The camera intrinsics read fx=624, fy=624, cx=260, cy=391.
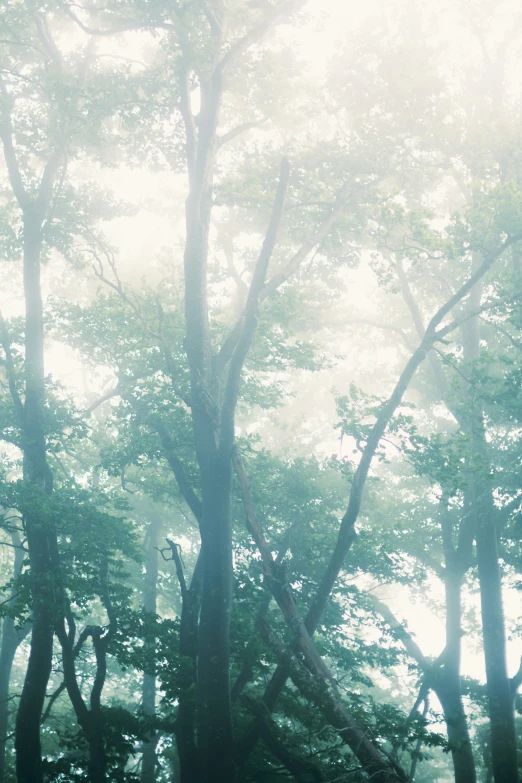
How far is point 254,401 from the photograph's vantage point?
17.1 meters

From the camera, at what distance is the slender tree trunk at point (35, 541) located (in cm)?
1086

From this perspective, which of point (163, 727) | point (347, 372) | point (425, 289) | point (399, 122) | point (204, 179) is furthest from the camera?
point (347, 372)

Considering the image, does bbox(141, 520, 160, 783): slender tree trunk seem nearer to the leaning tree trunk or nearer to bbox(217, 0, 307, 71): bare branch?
the leaning tree trunk

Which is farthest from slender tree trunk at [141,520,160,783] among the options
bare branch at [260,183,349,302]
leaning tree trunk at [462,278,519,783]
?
bare branch at [260,183,349,302]

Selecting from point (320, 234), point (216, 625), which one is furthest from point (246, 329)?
point (216, 625)

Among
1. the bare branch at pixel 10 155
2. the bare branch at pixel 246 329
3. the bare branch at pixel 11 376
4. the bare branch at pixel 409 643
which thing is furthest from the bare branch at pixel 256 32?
the bare branch at pixel 409 643

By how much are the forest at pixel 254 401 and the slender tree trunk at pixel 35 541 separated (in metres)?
0.05

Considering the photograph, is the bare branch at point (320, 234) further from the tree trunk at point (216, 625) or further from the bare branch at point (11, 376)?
the bare branch at point (11, 376)

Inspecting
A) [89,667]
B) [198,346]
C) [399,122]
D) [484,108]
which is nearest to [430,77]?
[399,122]

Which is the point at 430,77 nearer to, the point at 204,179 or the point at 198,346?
the point at 204,179

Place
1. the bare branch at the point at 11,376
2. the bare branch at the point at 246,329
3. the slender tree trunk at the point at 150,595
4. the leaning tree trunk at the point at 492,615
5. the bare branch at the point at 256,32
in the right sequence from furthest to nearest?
1. the slender tree trunk at the point at 150,595
2. the bare branch at the point at 11,376
3. the leaning tree trunk at the point at 492,615
4. the bare branch at the point at 256,32
5. the bare branch at the point at 246,329

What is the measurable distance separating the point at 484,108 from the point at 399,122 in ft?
12.1

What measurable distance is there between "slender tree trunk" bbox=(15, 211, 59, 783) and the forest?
51mm

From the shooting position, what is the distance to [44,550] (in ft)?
40.3
